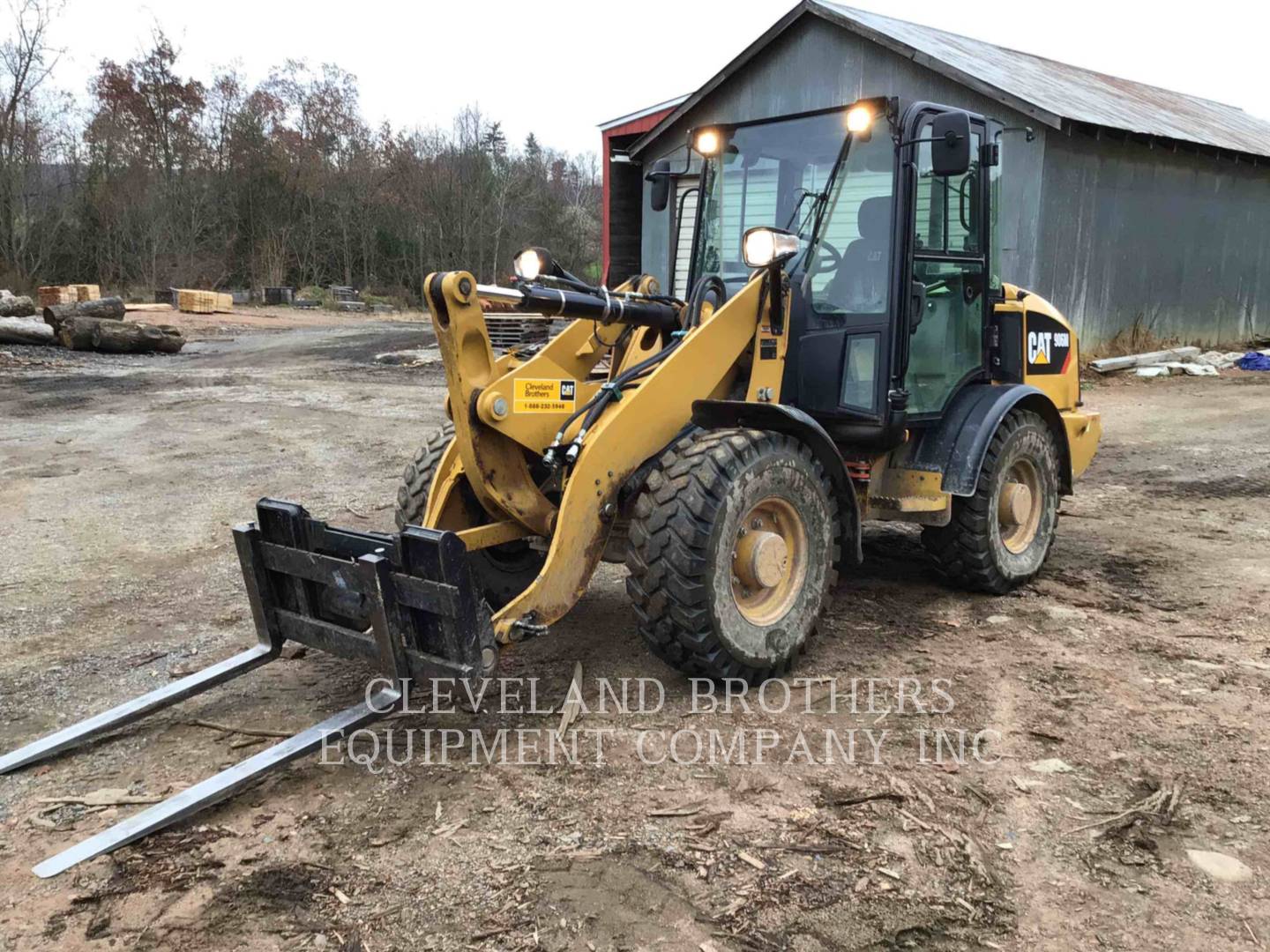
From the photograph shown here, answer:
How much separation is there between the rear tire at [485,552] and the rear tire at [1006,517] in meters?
2.08

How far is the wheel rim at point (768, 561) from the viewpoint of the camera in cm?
404

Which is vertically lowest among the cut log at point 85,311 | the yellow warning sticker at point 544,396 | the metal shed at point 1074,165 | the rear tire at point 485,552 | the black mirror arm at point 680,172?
the rear tire at point 485,552

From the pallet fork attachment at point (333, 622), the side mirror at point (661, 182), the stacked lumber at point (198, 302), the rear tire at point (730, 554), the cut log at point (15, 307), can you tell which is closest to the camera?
the pallet fork attachment at point (333, 622)

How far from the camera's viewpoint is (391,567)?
3.48 m

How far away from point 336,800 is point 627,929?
113 centimetres

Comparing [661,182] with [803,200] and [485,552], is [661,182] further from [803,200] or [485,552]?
[485,552]

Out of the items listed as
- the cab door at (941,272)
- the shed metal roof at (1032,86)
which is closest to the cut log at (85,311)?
the shed metal roof at (1032,86)

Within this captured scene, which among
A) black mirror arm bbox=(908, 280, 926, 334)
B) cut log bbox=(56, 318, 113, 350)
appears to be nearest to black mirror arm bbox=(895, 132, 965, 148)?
black mirror arm bbox=(908, 280, 926, 334)

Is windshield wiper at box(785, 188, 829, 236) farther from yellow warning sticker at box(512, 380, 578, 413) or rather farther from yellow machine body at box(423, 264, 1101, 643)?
yellow warning sticker at box(512, 380, 578, 413)

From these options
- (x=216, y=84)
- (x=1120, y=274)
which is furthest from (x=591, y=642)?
(x=216, y=84)

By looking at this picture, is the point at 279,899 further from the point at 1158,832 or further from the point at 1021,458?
the point at 1021,458

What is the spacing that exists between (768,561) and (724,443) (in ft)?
1.70

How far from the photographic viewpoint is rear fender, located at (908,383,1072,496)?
493 centimetres

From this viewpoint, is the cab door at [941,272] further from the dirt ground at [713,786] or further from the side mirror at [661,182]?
the side mirror at [661,182]
